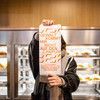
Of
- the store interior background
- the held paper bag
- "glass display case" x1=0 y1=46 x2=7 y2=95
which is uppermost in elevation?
the store interior background

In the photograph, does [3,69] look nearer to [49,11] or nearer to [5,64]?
[5,64]

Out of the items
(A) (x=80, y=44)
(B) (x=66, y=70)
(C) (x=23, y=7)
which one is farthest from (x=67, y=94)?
(C) (x=23, y=7)

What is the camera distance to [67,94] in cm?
153

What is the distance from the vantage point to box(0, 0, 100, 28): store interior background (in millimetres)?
3369

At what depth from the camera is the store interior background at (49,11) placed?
3.37 metres

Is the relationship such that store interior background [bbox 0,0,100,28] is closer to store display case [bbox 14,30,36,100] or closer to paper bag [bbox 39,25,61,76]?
store display case [bbox 14,30,36,100]

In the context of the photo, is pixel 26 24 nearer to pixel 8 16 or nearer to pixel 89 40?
pixel 8 16

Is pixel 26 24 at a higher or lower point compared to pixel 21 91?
higher

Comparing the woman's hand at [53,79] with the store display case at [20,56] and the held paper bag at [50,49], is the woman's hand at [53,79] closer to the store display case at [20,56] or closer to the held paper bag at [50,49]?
the held paper bag at [50,49]

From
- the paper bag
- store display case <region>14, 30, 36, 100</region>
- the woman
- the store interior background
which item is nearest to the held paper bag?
the paper bag

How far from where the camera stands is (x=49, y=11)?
3.38 metres

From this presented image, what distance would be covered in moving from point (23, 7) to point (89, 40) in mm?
1652

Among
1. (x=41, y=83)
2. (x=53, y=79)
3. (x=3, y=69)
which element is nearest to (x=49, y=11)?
(x=3, y=69)

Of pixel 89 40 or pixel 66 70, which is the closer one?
pixel 66 70
